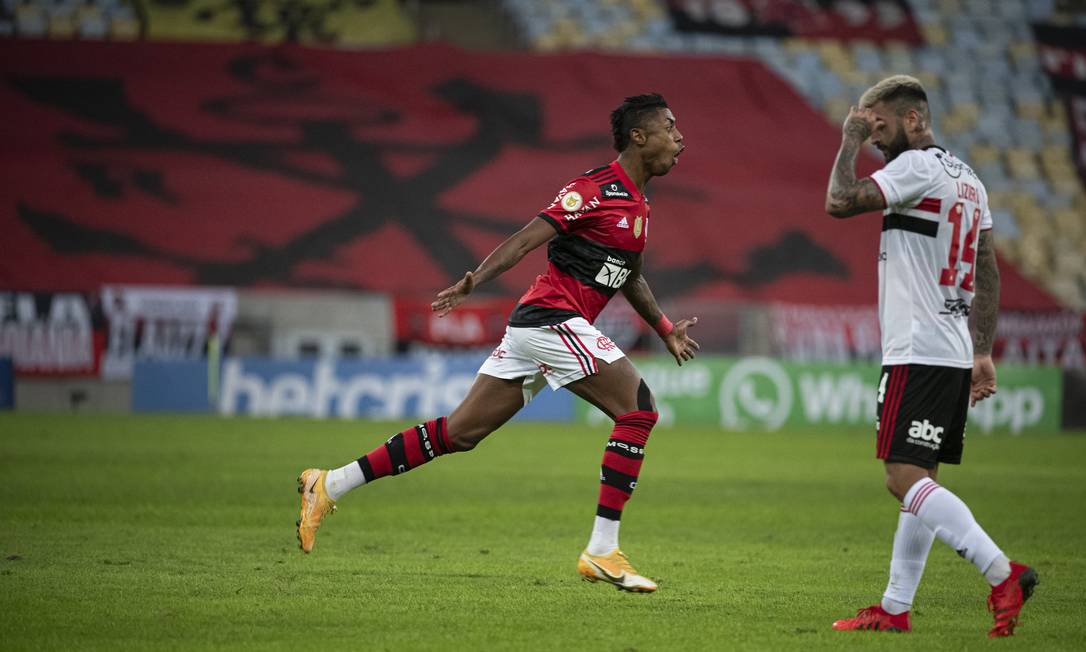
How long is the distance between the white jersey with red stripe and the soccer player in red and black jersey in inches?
50.1

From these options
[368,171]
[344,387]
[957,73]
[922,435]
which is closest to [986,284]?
[922,435]

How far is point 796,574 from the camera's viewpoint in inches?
327

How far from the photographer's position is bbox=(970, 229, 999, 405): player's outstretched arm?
6543mm

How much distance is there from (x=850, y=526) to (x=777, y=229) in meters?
22.3

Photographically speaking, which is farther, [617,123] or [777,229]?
[777,229]

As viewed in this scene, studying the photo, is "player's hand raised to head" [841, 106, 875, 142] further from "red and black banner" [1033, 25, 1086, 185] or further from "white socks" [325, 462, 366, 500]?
"red and black banner" [1033, 25, 1086, 185]

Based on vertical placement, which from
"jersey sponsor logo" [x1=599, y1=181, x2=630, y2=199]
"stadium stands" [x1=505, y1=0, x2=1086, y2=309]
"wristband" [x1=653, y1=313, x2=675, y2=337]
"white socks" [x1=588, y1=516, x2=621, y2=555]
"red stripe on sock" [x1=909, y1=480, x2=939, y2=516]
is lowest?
"white socks" [x1=588, y1=516, x2=621, y2=555]

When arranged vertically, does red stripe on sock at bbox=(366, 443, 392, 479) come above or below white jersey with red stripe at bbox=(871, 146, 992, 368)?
below

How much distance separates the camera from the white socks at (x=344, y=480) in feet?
25.4

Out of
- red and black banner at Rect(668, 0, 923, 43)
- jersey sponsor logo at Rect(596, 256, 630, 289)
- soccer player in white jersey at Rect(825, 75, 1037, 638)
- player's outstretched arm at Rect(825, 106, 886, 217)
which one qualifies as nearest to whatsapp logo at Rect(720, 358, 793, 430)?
red and black banner at Rect(668, 0, 923, 43)

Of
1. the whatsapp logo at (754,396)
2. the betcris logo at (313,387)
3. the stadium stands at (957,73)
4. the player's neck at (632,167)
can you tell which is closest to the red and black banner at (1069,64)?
the stadium stands at (957,73)

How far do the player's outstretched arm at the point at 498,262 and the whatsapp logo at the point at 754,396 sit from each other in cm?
1734

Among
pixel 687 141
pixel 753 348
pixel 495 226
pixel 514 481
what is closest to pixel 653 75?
pixel 687 141

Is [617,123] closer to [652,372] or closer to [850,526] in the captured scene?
[850,526]
